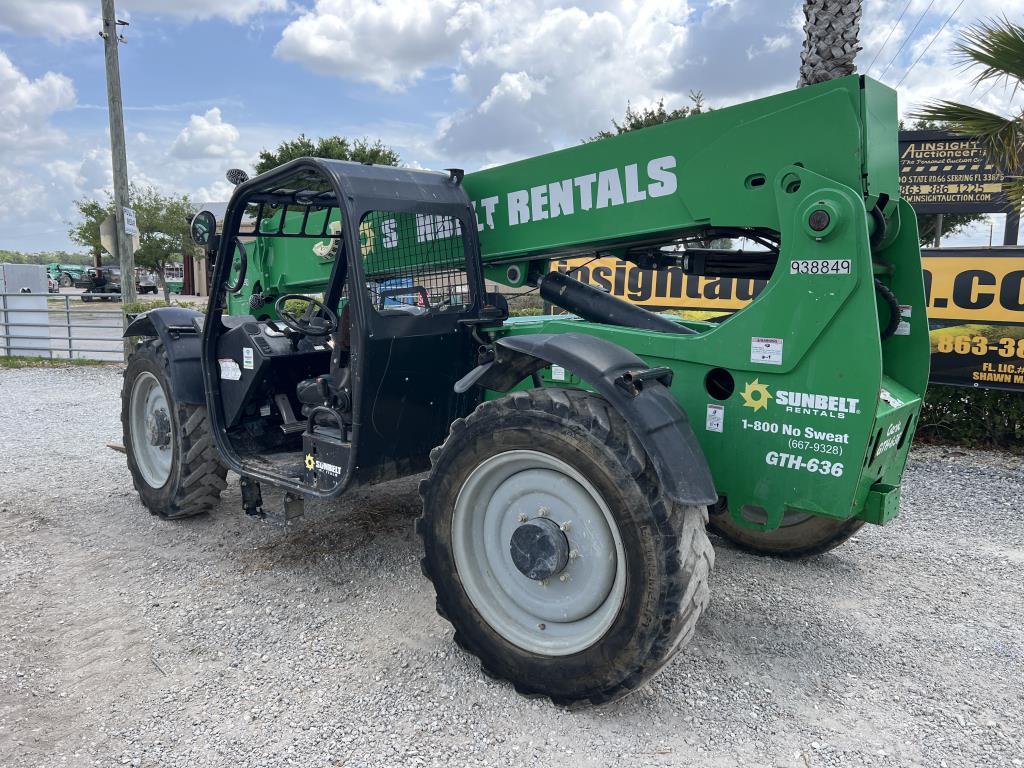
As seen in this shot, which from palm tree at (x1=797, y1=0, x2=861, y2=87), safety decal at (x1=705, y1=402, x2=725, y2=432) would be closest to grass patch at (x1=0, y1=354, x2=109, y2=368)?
palm tree at (x1=797, y1=0, x2=861, y2=87)

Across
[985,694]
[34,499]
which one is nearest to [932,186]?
[985,694]

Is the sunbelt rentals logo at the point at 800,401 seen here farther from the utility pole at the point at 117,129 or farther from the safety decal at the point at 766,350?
the utility pole at the point at 117,129

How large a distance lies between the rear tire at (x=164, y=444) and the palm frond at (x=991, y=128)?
7115 millimetres

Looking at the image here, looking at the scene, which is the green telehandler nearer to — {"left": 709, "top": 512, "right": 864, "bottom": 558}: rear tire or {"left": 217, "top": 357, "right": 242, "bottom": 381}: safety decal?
{"left": 709, "top": 512, "right": 864, "bottom": 558}: rear tire

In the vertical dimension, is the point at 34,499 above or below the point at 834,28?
below

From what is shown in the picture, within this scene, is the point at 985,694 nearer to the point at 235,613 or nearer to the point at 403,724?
the point at 403,724

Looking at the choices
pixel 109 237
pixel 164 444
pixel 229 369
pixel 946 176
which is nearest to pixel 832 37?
pixel 946 176

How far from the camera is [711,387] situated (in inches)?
130

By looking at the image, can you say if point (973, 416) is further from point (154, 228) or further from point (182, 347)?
point (154, 228)

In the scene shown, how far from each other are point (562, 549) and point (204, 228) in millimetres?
3251

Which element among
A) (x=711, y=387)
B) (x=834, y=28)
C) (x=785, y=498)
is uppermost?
(x=834, y=28)

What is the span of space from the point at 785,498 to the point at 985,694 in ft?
4.06

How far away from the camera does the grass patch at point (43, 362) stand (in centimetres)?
1434

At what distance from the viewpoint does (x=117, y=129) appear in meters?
12.8
